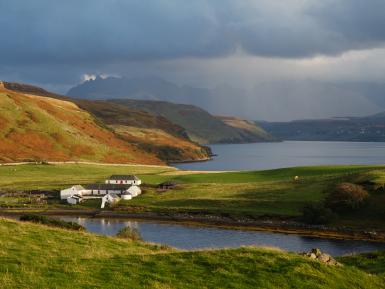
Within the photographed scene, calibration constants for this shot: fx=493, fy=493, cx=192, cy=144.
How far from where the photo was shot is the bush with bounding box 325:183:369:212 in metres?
97.9

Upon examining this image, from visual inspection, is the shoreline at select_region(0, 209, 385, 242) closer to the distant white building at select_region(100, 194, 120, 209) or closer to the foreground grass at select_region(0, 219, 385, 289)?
the distant white building at select_region(100, 194, 120, 209)

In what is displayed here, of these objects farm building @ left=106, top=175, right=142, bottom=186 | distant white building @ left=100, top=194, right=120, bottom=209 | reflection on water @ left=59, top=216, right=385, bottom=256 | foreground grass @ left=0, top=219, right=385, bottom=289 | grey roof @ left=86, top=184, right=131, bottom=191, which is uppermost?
foreground grass @ left=0, top=219, right=385, bottom=289

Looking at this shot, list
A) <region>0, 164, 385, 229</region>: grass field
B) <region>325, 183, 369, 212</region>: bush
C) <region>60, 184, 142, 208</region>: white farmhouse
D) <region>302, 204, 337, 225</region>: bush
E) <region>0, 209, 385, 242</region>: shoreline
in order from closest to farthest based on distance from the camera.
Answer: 1. <region>0, 209, 385, 242</region>: shoreline
2. <region>302, 204, 337, 225</region>: bush
3. <region>325, 183, 369, 212</region>: bush
4. <region>0, 164, 385, 229</region>: grass field
5. <region>60, 184, 142, 208</region>: white farmhouse

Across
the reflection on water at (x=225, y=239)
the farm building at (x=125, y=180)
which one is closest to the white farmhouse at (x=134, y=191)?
the farm building at (x=125, y=180)

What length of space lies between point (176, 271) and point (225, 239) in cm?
6166

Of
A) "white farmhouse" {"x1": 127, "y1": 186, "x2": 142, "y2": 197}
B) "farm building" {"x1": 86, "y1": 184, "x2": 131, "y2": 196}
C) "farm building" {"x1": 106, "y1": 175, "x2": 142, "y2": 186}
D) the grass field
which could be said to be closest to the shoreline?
the grass field

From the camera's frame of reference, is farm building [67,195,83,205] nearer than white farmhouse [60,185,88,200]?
Yes

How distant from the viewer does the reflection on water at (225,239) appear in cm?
7906

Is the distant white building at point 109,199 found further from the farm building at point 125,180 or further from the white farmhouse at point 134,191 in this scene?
the farm building at point 125,180

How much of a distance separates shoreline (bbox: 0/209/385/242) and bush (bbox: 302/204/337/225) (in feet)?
6.11

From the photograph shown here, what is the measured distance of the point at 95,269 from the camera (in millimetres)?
24047

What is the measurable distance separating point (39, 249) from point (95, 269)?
27.5 ft

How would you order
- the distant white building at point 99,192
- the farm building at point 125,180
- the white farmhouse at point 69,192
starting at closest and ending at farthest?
the distant white building at point 99,192 < the white farmhouse at point 69,192 < the farm building at point 125,180

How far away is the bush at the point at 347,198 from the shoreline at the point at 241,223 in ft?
26.4
